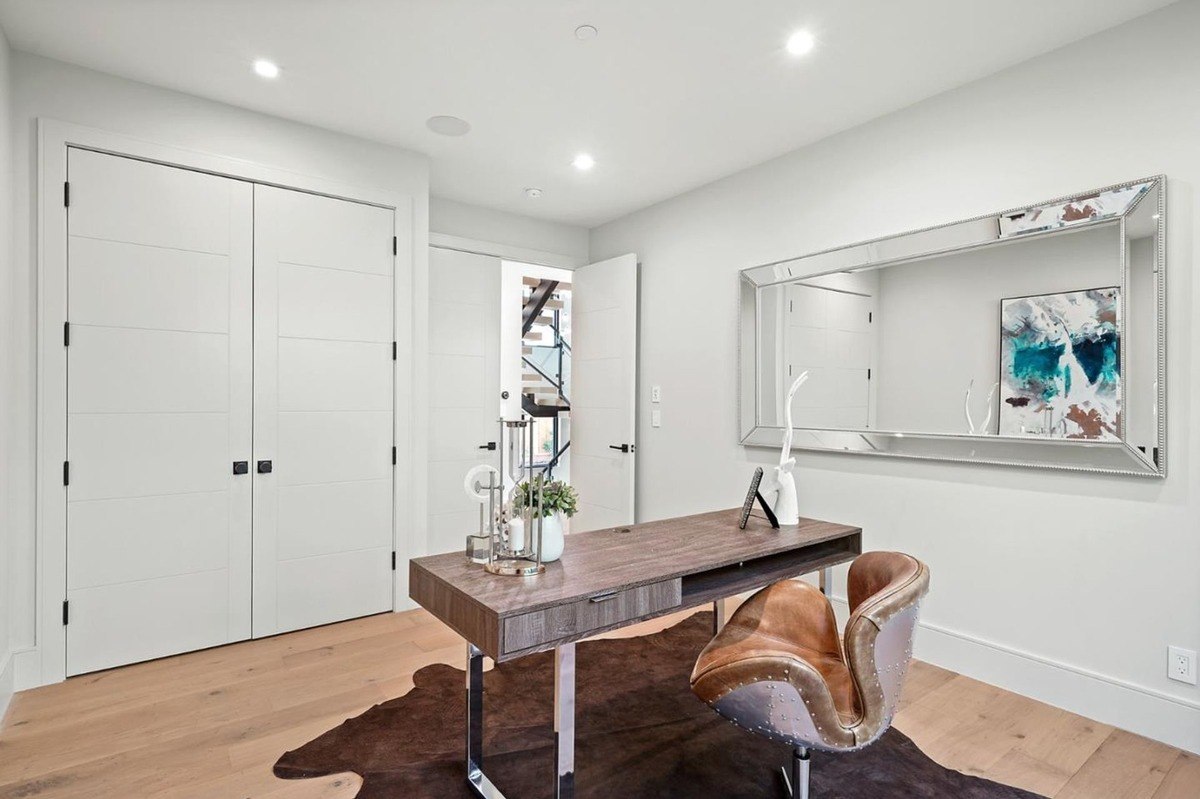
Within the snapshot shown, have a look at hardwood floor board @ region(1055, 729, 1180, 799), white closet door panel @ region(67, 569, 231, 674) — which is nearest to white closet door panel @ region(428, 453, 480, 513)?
white closet door panel @ region(67, 569, 231, 674)

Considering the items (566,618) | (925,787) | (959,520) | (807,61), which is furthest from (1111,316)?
(566,618)

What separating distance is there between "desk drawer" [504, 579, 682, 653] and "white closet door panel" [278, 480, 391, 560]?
216cm

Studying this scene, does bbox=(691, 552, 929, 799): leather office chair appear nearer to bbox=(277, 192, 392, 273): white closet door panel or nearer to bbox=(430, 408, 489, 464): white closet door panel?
bbox=(277, 192, 392, 273): white closet door panel

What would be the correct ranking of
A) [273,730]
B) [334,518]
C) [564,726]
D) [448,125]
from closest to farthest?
[564,726] → [273,730] → [448,125] → [334,518]

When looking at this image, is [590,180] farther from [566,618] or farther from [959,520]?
[566,618]

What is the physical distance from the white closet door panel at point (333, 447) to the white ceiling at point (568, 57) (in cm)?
155

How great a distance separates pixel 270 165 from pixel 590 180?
184 centimetres

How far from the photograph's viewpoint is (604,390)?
4.64 metres

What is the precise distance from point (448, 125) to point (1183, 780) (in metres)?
3.94

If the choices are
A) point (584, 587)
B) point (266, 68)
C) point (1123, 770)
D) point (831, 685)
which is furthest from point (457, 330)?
point (1123, 770)

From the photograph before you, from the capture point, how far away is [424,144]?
3434mm

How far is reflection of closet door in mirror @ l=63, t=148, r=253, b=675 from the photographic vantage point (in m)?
2.66

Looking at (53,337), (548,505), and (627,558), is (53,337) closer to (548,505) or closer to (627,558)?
(548,505)

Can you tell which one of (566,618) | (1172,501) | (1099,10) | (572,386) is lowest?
(566,618)
